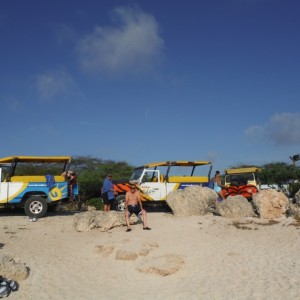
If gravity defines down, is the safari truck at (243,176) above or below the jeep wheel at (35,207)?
above

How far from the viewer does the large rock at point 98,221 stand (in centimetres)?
1151

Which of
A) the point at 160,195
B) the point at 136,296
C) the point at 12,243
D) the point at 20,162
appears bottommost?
A: the point at 136,296

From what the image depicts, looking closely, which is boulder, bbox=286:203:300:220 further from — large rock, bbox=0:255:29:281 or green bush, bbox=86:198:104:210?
large rock, bbox=0:255:29:281

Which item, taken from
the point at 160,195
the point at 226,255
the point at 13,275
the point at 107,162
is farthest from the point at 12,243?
the point at 107,162

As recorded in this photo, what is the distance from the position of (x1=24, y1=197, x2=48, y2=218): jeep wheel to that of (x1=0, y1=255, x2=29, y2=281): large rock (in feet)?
18.1

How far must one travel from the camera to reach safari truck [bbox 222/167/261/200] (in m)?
16.5

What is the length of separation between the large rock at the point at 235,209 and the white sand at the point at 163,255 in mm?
404

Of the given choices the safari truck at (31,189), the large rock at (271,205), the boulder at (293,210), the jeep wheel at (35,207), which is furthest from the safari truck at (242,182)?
the jeep wheel at (35,207)

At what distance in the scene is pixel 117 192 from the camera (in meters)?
14.8

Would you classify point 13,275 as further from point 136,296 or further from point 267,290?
point 267,290

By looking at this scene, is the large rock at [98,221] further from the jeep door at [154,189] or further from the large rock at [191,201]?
the jeep door at [154,189]

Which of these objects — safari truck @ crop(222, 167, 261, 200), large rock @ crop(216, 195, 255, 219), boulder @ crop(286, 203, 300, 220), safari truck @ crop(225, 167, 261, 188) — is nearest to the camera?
boulder @ crop(286, 203, 300, 220)

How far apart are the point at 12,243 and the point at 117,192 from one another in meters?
5.35

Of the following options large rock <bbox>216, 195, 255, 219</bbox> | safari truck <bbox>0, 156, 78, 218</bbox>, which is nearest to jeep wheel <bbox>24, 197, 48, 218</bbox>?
safari truck <bbox>0, 156, 78, 218</bbox>
